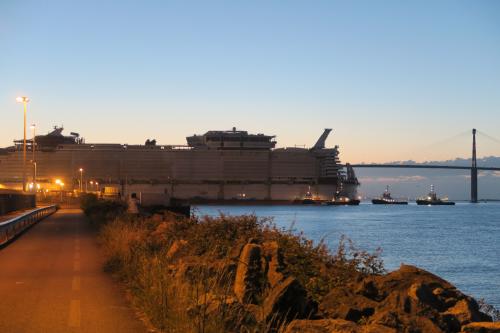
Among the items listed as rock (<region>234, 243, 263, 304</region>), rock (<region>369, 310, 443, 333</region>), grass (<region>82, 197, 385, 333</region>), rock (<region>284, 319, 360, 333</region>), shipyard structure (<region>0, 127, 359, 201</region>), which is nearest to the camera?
rock (<region>284, 319, 360, 333</region>)

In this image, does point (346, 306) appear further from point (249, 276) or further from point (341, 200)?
point (341, 200)

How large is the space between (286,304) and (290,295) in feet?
0.41

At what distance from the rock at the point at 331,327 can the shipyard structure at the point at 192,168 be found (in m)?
140

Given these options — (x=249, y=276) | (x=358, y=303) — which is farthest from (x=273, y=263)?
(x=358, y=303)

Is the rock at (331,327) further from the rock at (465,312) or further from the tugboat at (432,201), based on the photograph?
the tugboat at (432,201)

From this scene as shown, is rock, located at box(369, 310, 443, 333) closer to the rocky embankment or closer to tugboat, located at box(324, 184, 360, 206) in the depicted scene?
the rocky embankment

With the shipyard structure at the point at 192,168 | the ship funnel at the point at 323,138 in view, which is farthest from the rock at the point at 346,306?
the ship funnel at the point at 323,138

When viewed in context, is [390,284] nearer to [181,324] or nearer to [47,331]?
[181,324]

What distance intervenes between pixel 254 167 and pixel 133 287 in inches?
5582

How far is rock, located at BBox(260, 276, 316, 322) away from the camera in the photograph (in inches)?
292

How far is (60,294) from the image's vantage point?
10641mm

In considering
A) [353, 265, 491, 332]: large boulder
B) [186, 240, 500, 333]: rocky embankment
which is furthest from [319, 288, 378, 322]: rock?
[353, 265, 491, 332]: large boulder

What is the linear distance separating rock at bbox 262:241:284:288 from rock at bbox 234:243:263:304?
13 centimetres

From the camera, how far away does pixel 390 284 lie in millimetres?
9062
